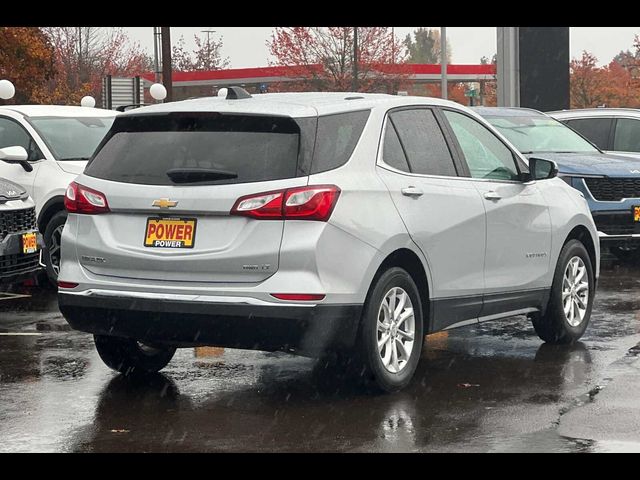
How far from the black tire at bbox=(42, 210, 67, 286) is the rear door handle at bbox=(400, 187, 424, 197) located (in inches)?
243

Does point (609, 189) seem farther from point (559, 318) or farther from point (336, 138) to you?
point (336, 138)

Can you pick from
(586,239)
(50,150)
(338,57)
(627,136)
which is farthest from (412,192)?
(338,57)

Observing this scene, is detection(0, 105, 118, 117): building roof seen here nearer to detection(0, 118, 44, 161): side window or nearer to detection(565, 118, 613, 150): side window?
detection(0, 118, 44, 161): side window

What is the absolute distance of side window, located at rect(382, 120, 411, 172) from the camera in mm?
7577

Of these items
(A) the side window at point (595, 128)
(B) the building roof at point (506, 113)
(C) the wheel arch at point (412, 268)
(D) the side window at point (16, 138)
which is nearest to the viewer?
(C) the wheel arch at point (412, 268)

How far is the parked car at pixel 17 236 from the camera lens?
10.3m

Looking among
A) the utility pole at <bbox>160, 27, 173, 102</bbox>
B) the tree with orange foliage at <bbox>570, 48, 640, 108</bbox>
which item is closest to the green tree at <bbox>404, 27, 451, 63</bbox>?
the tree with orange foliage at <bbox>570, 48, 640, 108</bbox>

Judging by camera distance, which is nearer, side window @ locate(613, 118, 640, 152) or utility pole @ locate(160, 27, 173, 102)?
side window @ locate(613, 118, 640, 152)

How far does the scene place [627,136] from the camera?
54.6 feet

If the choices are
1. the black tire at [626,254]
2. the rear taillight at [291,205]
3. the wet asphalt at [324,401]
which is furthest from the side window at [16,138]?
the rear taillight at [291,205]

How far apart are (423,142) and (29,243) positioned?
4062 mm

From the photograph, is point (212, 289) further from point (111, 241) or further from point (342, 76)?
point (342, 76)

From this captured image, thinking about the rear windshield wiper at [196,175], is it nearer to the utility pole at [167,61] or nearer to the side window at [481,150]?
the side window at [481,150]

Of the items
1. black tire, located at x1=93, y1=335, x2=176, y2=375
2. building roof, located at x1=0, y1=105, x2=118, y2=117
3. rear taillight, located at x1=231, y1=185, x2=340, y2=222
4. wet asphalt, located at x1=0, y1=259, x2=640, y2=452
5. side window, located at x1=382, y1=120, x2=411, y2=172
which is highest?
building roof, located at x1=0, y1=105, x2=118, y2=117
